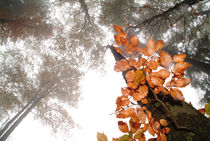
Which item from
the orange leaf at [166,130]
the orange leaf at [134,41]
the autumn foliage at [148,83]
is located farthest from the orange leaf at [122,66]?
the orange leaf at [166,130]

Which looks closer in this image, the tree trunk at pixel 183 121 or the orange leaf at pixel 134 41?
the tree trunk at pixel 183 121

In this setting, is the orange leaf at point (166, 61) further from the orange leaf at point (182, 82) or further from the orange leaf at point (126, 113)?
the orange leaf at point (126, 113)

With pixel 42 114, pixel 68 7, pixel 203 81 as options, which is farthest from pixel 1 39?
pixel 203 81

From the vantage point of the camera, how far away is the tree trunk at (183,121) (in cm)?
36

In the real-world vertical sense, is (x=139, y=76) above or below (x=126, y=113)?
above

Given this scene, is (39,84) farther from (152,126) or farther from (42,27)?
(152,126)

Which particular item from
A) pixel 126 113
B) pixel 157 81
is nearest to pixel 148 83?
pixel 157 81

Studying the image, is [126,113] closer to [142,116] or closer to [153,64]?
[142,116]

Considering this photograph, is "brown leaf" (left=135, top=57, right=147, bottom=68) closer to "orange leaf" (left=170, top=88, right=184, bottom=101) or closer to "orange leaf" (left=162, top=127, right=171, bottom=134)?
"orange leaf" (left=170, top=88, right=184, bottom=101)

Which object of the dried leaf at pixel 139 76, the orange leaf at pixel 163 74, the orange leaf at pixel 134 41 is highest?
the orange leaf at pixel 134 41

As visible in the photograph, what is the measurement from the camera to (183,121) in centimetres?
41

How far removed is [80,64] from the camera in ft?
18.6

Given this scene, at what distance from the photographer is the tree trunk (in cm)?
36

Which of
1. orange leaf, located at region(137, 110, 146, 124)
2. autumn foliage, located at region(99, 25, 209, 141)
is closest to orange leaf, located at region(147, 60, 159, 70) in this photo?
autumn foliage, located at region(99, 25, 209, 141)
